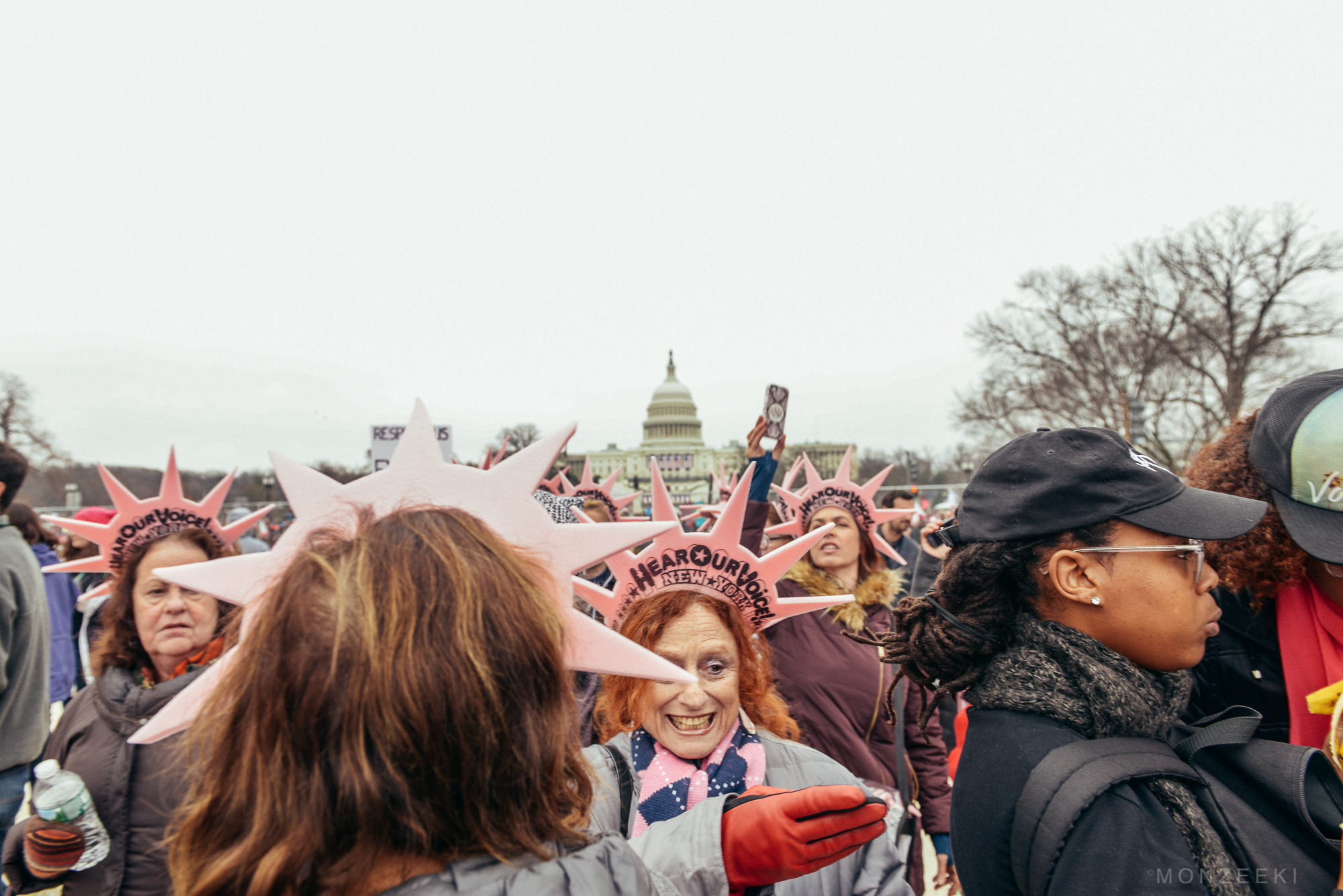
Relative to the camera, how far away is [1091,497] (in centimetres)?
157

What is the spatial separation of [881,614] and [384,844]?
10.4 feet

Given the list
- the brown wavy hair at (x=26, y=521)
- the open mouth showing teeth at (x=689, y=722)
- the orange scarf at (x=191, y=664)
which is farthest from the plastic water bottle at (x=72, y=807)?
the brown wavy hair at (x=26, y=521)

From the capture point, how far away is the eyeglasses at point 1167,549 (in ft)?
5.11

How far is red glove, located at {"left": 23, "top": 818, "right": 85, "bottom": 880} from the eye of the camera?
2.28 metres

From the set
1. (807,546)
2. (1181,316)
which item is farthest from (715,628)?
(1181,316)

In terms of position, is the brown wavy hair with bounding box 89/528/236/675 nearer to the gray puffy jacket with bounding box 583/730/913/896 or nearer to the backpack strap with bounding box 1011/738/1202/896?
the gray puffy jacket with bounding box 583/730/913/896

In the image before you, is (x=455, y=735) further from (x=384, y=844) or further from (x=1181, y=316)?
(x=1181, y=316)

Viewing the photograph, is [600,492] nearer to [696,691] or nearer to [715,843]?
[696,691]

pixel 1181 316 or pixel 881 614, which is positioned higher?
pixel 1181 316

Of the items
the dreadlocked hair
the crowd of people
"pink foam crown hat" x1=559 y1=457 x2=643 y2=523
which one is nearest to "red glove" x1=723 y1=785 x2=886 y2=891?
the crowd of people

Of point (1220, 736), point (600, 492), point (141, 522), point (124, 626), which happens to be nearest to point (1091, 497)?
point (1220, 736)

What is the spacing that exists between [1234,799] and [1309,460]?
0.85 metres

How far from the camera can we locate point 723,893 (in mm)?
1260

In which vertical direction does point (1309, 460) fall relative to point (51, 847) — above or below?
above
